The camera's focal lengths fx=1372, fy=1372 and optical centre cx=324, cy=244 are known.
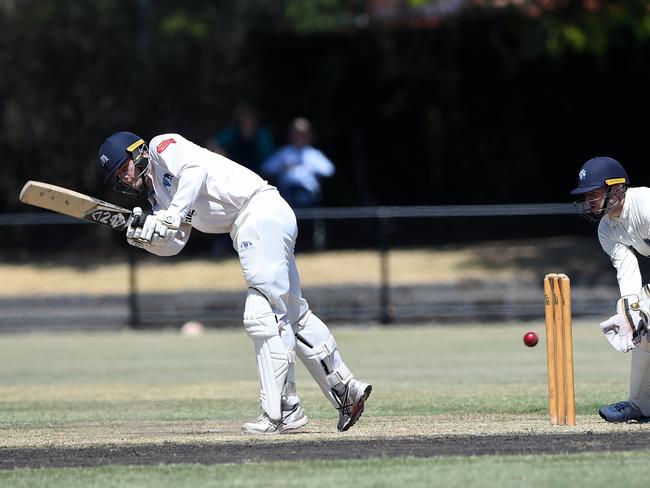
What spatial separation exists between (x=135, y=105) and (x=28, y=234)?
3872 mm

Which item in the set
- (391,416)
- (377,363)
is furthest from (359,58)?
(391,416)

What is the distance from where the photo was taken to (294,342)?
8164 millimetres

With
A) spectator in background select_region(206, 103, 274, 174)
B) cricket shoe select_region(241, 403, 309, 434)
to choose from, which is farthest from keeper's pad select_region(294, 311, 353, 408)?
spectator in background select_region(206, 103, 274, 174)

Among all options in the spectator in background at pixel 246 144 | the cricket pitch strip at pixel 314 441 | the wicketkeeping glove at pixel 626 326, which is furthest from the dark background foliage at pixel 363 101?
the wicketkeeping glove at pixel 626 326

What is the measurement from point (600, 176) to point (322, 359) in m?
1.98

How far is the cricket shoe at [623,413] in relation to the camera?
839cm

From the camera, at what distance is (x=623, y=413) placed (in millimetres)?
8398

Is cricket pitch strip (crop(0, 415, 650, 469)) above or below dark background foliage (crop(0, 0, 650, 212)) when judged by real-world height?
below

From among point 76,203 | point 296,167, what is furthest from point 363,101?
→ point 76,203

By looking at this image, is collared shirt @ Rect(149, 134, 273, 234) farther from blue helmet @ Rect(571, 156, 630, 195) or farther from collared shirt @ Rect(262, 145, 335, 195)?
collared shirt @ Rect(262, 145, 335, 195)

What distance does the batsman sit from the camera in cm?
798

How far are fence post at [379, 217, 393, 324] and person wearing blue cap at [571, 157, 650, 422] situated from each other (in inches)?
345

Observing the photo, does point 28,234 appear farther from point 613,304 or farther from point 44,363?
point 613,304

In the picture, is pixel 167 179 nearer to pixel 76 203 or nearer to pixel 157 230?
pixel 157 230
